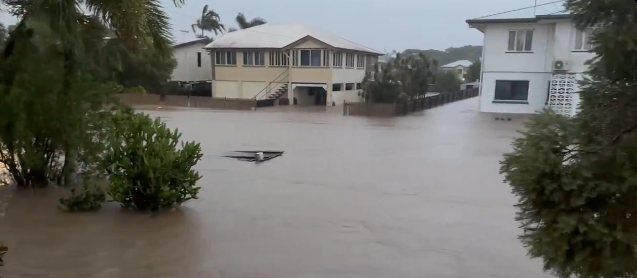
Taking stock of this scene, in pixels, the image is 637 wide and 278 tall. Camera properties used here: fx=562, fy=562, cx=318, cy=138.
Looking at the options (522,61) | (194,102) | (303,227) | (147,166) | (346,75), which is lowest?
(303,227)

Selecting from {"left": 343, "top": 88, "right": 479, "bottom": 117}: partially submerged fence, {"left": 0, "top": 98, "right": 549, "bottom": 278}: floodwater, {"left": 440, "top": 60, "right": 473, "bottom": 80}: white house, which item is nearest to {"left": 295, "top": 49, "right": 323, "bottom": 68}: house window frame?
{"left": 343, "top": 88, "right": 479, "bottom": 117}: partially submerged fence

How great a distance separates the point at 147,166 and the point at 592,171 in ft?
20.4

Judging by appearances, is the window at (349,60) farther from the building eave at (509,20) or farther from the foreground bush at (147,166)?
the foreground bush at (147,166)

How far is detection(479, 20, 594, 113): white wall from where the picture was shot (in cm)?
2334

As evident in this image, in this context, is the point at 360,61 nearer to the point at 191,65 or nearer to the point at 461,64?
the point at 191,65

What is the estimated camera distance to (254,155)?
1497cm

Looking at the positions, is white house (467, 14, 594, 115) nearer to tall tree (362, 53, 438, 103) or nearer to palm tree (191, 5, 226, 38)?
tall tree (362, 53, 438, 103)

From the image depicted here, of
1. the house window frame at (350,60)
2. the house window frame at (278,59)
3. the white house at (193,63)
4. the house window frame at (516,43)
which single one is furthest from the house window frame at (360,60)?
the house window frame at (516,43)

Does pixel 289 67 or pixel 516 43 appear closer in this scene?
pixel 516 43

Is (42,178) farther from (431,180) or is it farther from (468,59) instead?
(468,59)

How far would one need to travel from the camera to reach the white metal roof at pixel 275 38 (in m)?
34.1

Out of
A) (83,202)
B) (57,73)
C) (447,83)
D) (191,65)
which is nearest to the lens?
(57,73)

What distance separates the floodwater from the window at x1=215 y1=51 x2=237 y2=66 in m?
21.2

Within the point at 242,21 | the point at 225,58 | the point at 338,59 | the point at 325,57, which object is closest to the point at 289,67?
the point at 325,57
